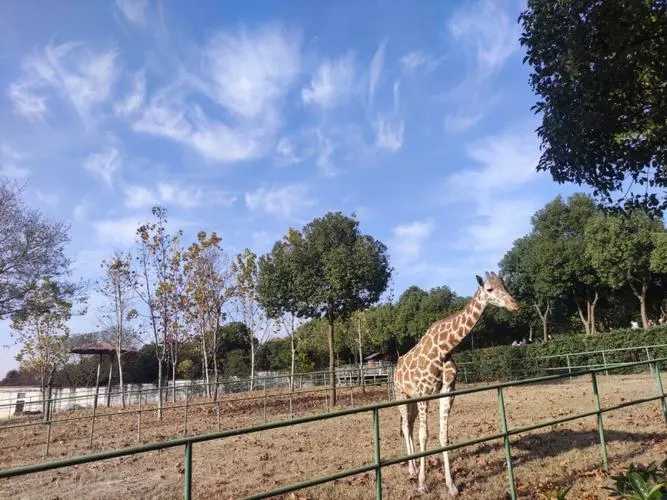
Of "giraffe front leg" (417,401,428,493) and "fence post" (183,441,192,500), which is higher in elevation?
"fence post" (183,441,192,500)

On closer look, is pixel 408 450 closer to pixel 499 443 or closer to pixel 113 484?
pixel 499 443

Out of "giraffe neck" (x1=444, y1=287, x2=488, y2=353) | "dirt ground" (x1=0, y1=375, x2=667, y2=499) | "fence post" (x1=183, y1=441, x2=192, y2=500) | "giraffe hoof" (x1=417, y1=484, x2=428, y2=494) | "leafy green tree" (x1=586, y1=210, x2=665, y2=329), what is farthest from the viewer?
"leafy green tree" (x1=586, y1=210, x2=665, y2=329)

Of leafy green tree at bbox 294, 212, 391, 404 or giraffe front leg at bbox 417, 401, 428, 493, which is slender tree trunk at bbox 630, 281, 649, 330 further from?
giraffe front leg at bbox 417, 401, 428, 493

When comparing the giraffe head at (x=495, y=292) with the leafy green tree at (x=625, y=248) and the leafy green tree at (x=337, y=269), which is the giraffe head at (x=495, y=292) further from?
the leafy green tree at (x=625, y=248)

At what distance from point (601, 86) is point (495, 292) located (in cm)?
457

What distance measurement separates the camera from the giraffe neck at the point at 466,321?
7.88 meters

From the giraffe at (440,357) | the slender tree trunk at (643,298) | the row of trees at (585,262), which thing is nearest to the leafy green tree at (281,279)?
the giraffe at (440,357)

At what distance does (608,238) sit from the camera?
34469mm

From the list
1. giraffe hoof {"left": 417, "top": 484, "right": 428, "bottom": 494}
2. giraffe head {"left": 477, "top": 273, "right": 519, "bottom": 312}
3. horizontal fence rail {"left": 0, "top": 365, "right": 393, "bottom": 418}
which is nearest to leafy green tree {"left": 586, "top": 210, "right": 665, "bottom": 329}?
horizontal fence rail {"left": 0, "top": 365, "right": 393, "bottom": 418}

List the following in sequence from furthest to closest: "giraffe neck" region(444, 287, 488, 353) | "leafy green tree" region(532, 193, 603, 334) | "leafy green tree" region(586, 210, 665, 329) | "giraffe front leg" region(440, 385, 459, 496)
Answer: "leafy green tree" region(532, 193, 603, 334) → "leafy green tree" region(586, 210, 665, 329) → "giraffe neck" region(444, 287, 488, 353) → "giraffe front leg" region(440, 385, 459, 496)

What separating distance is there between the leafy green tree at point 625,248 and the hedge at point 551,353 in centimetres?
1033

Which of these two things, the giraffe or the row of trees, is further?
the row of trees

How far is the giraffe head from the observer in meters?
7.63

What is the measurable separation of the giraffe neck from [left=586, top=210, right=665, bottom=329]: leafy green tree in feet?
96.2
